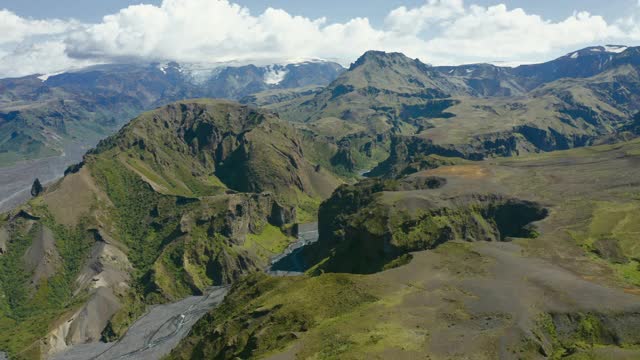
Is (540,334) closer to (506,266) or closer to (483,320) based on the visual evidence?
(483,320)

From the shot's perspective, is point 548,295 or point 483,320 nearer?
point 483,320

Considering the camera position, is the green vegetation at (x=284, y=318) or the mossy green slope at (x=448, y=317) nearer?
the mossy green slope at (x=448, y=317)

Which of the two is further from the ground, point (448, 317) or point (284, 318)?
point (448, 317)

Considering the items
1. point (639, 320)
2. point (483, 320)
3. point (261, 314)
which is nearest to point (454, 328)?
point (483, 320)

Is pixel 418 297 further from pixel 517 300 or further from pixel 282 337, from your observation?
pixel 282 337

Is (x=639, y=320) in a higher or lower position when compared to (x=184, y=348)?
higher

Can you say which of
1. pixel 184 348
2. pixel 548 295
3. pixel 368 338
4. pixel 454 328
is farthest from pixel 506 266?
pixel 184 348

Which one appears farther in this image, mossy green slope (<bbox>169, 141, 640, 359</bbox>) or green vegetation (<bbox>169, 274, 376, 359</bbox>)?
green vegetation (<bbox>169, 274, 376, 359</bbox>)

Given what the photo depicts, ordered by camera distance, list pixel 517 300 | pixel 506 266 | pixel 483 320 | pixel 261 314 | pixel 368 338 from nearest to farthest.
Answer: pixel 368 338
pixel 483 320
pixel 517 300
pixel 261 314
pixel 506 266

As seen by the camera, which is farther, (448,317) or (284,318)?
(284,318)

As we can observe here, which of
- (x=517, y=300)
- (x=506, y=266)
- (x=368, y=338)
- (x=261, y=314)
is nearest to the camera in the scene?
(x=368, y=338)
